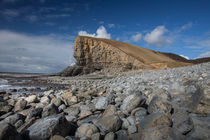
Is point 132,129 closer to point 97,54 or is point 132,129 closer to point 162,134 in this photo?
point 162,134

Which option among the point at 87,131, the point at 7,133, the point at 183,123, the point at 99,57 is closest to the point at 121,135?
the point at 87,131

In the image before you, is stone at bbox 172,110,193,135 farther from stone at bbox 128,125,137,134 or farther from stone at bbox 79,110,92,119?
stone at bbox 79,110,92,119

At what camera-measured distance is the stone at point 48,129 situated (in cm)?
223

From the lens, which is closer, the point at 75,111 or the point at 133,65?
the point at 75,111

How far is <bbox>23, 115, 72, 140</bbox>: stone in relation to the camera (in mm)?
2230

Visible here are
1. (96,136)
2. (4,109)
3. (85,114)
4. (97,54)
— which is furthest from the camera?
(97,54)

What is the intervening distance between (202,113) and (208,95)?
33 centimetres

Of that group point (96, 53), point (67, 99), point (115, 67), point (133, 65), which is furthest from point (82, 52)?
point (67, 99)

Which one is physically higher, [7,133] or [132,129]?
[7,133]

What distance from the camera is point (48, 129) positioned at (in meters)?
2.28

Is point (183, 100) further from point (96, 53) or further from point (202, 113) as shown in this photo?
point (96, 53)

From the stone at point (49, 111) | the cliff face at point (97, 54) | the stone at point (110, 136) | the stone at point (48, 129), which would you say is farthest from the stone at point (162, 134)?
the cliff face at point (97, 54)

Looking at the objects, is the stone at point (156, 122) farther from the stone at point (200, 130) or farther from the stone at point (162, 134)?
the stone at point (200, 130)

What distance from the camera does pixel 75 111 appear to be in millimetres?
3709
